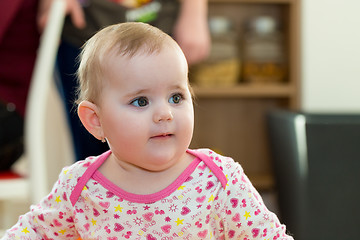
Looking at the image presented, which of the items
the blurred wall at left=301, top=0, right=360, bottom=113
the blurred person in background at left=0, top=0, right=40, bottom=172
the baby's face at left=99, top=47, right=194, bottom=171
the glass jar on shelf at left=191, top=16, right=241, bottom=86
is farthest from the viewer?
the blurred wall at left=301, top=0, right=360, bottom=113

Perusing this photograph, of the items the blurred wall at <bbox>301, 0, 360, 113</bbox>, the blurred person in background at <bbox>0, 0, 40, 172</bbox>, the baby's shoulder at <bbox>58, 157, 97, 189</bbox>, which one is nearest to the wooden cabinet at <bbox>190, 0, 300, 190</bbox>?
the blurred wall at <bbox>301, 0, 360, 113</bbox>

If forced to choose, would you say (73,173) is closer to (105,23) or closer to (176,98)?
(176,98)

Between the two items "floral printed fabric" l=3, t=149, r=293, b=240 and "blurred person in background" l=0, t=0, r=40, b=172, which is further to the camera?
"blurred person in background" l=0, t=0, r=40, b=172

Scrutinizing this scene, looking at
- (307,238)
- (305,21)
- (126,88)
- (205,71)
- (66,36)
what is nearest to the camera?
(126,88)

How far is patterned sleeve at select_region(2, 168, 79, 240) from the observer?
773 millimetres

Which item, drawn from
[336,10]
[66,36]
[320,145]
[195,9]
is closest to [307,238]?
[320,145]

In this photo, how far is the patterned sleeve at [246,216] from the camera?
28.0 inches

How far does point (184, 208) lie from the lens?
715 millimetres

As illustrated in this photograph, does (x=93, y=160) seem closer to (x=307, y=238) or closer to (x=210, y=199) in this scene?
(x=210, y=199)

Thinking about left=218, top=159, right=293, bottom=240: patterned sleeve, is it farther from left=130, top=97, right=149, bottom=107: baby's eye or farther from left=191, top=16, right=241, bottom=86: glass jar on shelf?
left=191, top=16, right=241, bottom=86: glass jar on shelf

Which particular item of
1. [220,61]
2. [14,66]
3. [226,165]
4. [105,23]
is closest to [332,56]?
[220,61]

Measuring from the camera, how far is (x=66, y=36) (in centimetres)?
Answer: 153

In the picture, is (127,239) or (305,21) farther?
(305,21)

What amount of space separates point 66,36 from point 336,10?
1.84 meters
